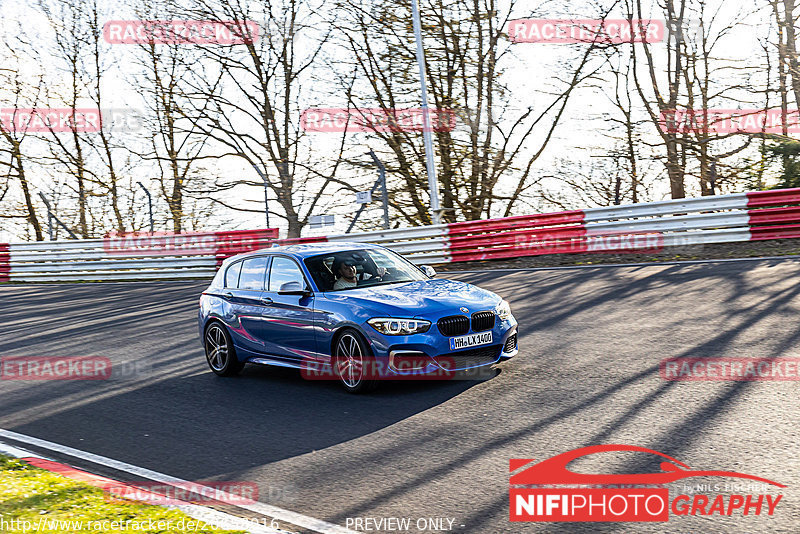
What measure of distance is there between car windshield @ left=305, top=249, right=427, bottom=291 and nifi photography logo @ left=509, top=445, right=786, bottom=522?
12.7ft

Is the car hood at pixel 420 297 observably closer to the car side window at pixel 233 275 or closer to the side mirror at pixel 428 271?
the side mirror at pixel 428 271

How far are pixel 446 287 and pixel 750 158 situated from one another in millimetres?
16346

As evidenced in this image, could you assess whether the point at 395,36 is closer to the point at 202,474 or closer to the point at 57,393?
the point at 57,393

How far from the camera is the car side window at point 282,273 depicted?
8828 mm

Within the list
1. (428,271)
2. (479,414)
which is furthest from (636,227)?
(479,414)

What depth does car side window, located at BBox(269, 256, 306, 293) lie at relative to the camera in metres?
8.83

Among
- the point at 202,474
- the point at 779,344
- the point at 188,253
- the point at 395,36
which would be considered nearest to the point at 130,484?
the point at 202,474

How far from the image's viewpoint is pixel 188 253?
77.2ft

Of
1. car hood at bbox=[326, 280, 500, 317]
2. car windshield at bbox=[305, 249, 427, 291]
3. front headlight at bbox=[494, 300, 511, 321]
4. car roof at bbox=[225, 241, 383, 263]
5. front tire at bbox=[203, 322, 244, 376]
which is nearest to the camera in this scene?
car hood at bbox=[326, 280, 500, 317]

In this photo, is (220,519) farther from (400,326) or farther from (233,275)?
(233,275)

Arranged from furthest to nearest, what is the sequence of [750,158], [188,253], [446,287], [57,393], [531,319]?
[188,253] → [750,158] → [531,319] → [57,393] → [446,287]

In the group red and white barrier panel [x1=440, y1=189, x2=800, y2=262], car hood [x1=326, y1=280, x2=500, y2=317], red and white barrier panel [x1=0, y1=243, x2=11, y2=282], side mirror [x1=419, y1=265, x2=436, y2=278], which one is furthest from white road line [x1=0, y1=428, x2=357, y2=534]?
red and white barrier panel [x1=0, y1=243, x2=11, y2=282]

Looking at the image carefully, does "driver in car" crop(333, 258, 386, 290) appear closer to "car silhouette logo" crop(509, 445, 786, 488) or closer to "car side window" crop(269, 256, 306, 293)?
"car side window" crop(269, 256, 306, 293)

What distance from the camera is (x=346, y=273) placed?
8.73 m
